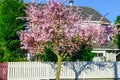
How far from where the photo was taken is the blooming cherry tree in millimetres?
18938

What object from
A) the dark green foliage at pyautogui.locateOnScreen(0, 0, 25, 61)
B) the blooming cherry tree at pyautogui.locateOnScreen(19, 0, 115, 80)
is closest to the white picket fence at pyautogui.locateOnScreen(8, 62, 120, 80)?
the dark green foliage at pyautogui.locateOnScreen(0, 0, 25, 61)

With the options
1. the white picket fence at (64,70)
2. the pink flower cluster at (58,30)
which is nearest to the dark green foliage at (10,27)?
the white picket fence at (64,70)

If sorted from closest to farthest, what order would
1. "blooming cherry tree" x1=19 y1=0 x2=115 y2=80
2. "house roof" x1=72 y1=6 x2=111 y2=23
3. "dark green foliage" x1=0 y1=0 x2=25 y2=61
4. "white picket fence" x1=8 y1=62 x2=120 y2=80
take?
"blooming cherry tree" x1=19 y1=0 x2=115 y2=80, "white picket fence" x1=8 y1=62 x2=120 y2=80, "dark green foliage" x1=0 y1=0 x2=25 y2=61, "house roof" x1=72 y1=6 x2=111 y2=23

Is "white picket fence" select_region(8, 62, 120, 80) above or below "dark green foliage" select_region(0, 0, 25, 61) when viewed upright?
below

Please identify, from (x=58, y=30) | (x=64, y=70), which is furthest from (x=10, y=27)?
(x=58, y=30)

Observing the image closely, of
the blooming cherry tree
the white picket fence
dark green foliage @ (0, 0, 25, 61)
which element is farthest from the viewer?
dark green foliage @ (0, 0, 25, 61)

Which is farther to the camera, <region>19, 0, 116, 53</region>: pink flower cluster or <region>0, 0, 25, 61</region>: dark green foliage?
<region>0, 0, 25, 61</region>: dark green foliage

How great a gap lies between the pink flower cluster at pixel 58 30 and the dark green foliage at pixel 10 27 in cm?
1017

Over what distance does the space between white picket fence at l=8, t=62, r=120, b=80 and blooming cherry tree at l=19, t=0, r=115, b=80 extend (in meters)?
7.08

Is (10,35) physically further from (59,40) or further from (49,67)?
(59,40)

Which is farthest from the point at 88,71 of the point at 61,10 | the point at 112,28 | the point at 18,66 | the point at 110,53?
the point at 110,53

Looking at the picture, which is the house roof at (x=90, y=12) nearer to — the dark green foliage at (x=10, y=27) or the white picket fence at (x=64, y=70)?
the dark green foliage at (x=10, y=27)

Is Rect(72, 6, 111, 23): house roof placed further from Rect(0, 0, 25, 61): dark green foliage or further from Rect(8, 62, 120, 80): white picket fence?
Rect(8, 62, 120, 80): white picket fence

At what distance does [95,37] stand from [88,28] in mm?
590
